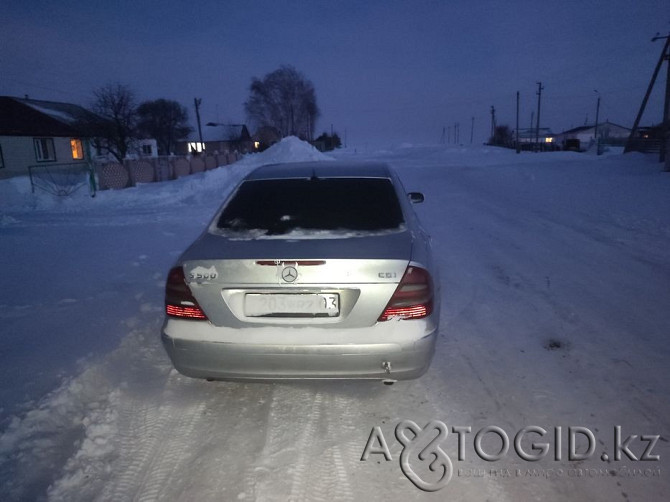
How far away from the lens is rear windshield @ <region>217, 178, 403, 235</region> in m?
3.10

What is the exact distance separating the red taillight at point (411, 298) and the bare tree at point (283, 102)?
218ft

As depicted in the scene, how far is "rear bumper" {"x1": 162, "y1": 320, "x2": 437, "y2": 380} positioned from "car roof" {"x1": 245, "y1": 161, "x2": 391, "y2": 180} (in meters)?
1.54

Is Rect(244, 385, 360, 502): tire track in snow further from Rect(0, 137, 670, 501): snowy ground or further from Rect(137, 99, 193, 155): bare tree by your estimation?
Rect(137, 99, 193, 155): bare tree

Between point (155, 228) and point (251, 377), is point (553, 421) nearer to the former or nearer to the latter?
point (251, 377)

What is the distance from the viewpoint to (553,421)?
2.73 meters

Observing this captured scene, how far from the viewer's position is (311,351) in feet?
8.30

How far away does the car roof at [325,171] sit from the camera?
12.0ft

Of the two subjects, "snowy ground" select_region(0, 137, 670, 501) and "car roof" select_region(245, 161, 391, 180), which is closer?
"snowy ground" select_region(0, 137, 670, 501)

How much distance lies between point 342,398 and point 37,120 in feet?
117

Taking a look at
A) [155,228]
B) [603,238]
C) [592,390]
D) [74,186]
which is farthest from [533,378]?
[74,186]

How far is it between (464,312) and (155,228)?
7719mm

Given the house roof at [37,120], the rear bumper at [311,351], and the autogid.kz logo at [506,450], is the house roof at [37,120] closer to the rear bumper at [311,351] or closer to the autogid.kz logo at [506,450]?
the rear bumper at [311,351]

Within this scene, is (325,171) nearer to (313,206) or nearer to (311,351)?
(313,206)

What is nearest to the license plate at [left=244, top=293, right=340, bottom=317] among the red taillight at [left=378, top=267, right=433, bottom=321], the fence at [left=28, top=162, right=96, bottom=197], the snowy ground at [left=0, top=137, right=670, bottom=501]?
the red taillight at [left=378, top=267, right=433, bottom=321]
